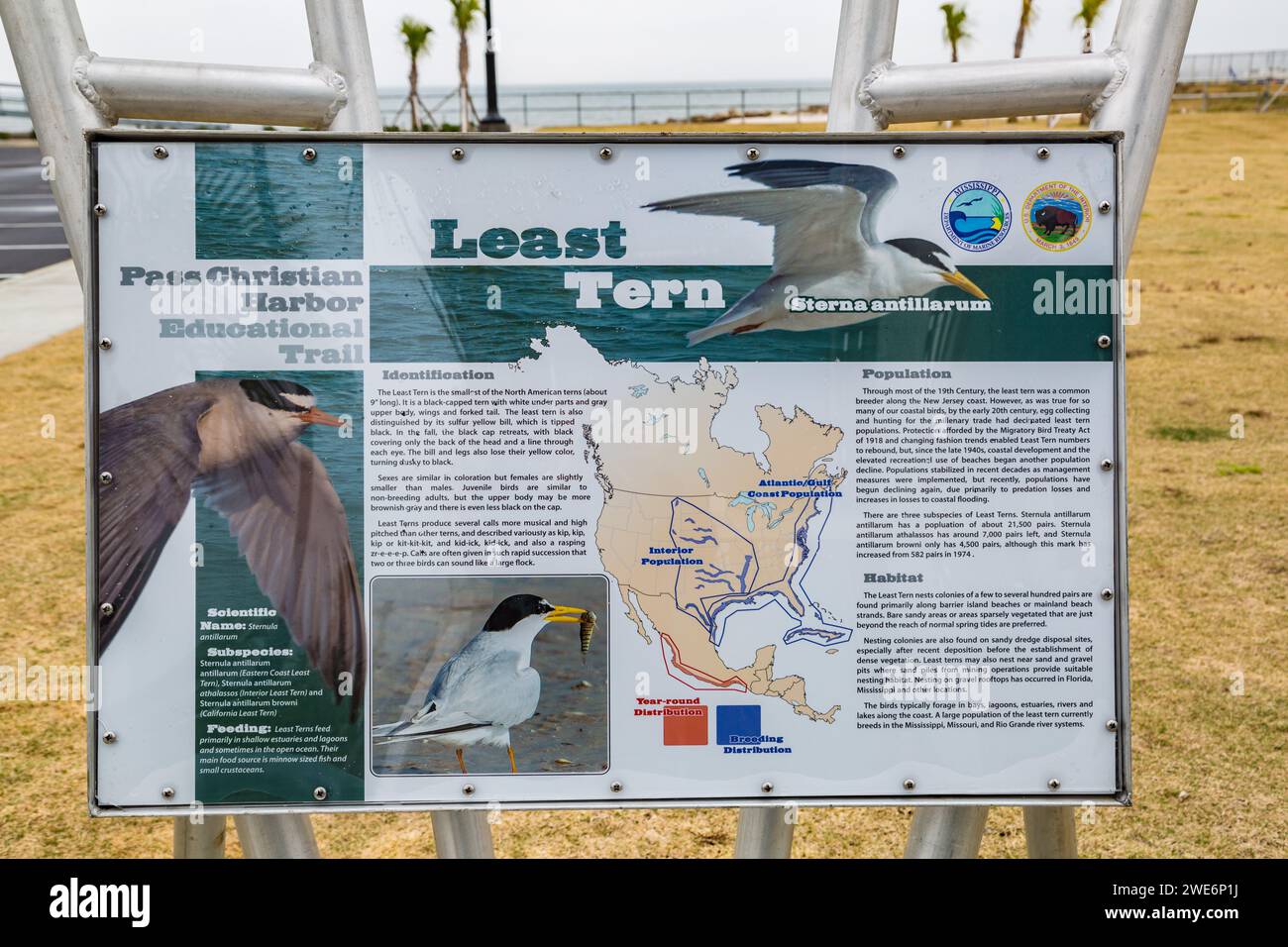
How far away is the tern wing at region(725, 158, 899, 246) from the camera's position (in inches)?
77.9

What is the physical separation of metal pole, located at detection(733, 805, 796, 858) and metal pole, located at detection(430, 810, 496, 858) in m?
0.45

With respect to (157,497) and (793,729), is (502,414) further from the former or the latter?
(793,729)

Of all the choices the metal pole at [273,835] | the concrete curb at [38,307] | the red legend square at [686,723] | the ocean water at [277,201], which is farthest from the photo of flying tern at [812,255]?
the concrete curb at [38,307]

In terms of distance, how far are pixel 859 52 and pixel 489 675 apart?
3.85ft

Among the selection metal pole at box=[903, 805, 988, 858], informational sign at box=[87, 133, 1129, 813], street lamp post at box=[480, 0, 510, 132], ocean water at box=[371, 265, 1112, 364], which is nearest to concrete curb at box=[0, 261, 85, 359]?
street lamp post at box=[480, 0, 510, 132]

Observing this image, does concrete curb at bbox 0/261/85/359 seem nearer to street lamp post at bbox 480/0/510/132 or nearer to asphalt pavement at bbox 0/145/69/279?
asphalt pavement at bbox 0/145/69/279

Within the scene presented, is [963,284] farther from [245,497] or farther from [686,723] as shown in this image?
[245,497]

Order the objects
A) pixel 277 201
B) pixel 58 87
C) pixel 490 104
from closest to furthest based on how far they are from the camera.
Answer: pixel 277 201, pixel 58 87, pixel 490 104

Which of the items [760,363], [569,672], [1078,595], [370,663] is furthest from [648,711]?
[1078,595]

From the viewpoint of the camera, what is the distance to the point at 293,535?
1960 millimetres

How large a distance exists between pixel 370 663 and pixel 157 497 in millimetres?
416

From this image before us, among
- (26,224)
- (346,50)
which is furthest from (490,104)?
(346,50)
